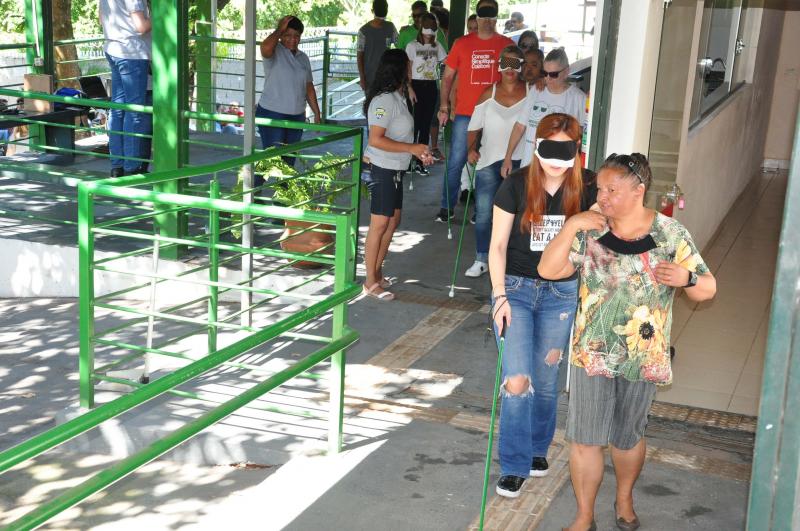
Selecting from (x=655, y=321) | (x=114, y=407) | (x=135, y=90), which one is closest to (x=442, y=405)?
(x=655, y=321)

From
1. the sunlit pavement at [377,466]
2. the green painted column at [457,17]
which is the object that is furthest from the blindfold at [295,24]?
the green painted column at [457,17]

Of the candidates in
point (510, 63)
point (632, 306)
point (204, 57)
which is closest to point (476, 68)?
point (510, 63)

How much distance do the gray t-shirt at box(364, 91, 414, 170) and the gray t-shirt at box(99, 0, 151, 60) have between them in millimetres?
2689

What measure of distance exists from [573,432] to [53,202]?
717 centimetres

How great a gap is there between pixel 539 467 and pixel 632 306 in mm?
1300

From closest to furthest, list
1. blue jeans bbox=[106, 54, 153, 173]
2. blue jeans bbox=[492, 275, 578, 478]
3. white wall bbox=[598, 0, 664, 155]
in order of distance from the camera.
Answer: blue jeans bbox=[492, 275, 578, 478]
white wall bbox=[598, 0, 664, 155]
blue jeans bbox=[106, 54, 153, 173]

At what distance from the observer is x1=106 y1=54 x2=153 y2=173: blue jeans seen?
8.96 m

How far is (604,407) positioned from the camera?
4215mm

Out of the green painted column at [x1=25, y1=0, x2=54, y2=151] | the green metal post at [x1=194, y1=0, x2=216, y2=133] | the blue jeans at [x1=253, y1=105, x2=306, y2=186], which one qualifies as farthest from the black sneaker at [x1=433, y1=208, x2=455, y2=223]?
the green metal post at [x1=194, y1=0, x2=216, y2=133]

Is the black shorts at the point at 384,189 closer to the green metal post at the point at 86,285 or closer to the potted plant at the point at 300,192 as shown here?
the potted plant at the point at 300,192

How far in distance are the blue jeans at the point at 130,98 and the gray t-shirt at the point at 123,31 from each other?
2.7 inches

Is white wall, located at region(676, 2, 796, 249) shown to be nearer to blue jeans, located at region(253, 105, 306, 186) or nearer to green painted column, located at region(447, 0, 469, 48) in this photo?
blue jeans, located at region(253, 105, 306, 186)

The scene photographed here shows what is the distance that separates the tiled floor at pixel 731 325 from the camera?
6.48 m

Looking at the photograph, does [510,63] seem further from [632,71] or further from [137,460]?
[137,460]
